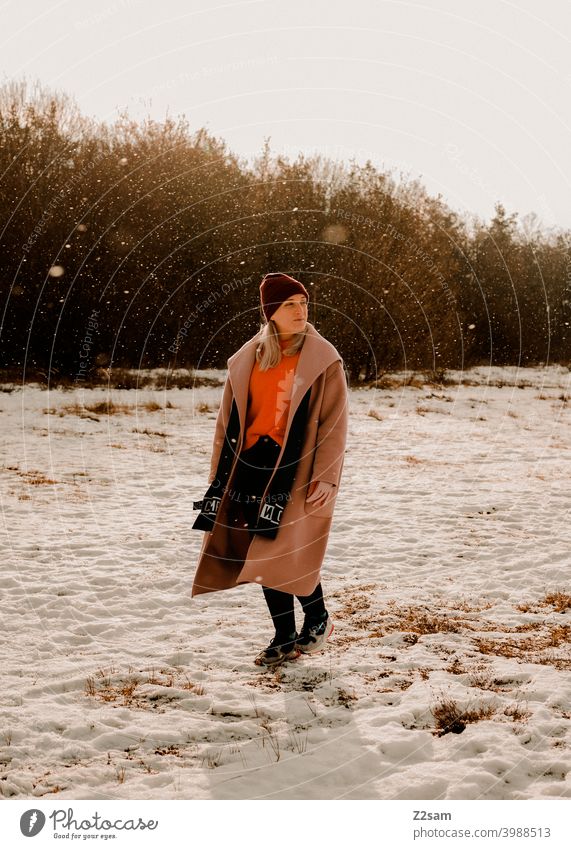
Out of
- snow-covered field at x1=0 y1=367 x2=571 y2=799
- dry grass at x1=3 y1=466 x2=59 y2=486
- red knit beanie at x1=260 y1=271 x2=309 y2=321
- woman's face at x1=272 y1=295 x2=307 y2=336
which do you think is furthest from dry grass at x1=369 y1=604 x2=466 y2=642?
dry grass at x1=3 y1=466 x2=59 y2=486

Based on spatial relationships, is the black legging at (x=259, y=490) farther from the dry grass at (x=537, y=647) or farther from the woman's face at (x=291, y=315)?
the dry grass at (x=537, y=647)

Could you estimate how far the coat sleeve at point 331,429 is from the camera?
4086 mm

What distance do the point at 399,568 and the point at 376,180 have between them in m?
14.9

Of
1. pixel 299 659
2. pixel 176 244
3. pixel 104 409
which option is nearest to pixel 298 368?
pixel 299 659

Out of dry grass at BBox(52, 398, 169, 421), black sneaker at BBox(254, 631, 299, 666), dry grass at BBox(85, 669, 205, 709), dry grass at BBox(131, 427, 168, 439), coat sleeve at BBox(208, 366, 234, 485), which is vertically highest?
coat sleeve at BBox(208, 366, 234, 485)

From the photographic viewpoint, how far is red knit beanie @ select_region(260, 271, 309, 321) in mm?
4203

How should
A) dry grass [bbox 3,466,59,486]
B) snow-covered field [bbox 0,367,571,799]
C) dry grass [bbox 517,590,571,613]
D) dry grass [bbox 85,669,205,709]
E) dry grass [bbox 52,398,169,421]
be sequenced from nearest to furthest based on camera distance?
snow-covered field [bbox 0,367,571,799] < dry grass [bbox 85,669,205,709] < dry grass [bbox 517,590,571,613] < dry grass [bbox 3,466,59,486] < dry grass [bbox 52,398,169,421]

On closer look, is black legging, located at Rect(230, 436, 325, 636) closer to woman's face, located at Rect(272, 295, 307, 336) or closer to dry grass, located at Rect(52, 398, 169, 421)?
woman's face, located at Rect(272, 295, 307, 336)

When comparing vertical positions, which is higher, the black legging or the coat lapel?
the coat lapel

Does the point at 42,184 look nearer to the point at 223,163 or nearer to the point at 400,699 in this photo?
the point at 223,163

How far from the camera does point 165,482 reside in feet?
33.3

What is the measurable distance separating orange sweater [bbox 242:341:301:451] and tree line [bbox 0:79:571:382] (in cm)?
1296

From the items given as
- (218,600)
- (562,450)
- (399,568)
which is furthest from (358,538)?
(562,450)

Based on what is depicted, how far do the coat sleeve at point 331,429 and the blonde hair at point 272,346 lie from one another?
0.23 m
